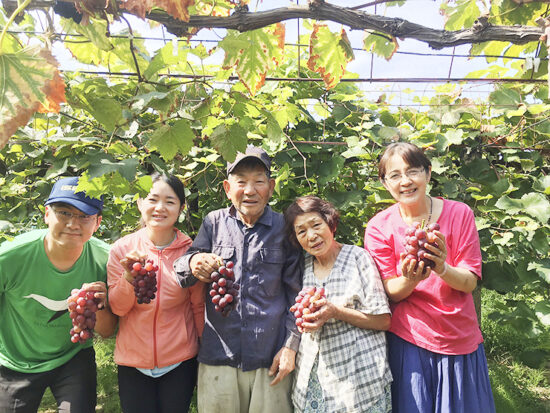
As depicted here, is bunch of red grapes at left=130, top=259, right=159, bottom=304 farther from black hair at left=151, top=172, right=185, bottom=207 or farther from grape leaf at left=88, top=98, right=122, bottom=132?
grape leaf at left=88, top=98, right=122, bottom=132

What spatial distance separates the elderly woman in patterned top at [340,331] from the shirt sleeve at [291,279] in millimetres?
64

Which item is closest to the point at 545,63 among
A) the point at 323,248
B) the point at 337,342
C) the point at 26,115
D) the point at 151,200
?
the point at 323,248

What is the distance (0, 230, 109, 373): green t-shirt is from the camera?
2.16 m

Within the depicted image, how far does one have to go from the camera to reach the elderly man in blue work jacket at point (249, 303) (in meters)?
1.99

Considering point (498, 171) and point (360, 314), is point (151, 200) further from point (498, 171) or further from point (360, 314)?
point (498, 171)

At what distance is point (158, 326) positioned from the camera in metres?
2.14

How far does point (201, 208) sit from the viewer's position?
3.18m

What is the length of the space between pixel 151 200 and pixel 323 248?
98 cm

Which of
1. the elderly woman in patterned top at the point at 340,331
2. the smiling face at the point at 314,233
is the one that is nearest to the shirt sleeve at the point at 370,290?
the elderly woman in patterned top at the point at 340,331

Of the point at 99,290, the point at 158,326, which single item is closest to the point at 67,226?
the point at 99,290

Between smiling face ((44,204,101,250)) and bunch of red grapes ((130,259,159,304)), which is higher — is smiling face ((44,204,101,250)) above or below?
above

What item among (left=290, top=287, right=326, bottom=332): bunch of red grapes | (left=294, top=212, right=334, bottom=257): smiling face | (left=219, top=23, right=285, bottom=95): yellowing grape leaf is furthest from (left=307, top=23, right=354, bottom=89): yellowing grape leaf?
(left=290, top=287, right=326, bottom=332): bunch of red grapes

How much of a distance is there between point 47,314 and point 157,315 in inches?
24.1

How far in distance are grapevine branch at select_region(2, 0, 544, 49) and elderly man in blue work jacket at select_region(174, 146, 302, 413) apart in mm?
979
